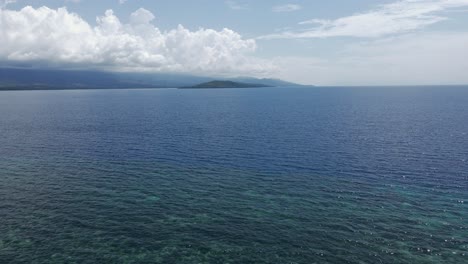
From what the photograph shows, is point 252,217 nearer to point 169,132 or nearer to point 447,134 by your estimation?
point 169,132

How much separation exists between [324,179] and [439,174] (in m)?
30.4

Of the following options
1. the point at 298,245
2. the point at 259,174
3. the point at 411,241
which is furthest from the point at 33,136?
the point at 411,241

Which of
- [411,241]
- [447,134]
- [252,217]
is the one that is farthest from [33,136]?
[447,134]

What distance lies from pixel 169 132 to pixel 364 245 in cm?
11623

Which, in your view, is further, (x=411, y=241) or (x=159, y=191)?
(x=159, y=191)

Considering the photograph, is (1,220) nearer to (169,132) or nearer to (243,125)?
(169,132)

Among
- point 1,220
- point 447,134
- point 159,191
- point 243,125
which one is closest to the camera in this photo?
point 1,220

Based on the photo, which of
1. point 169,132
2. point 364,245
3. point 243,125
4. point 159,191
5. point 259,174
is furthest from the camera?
point 243,125

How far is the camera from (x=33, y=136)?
463 feet

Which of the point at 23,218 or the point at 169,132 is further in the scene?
the point at 169,132

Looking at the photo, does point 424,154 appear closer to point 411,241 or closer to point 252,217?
point 411,241

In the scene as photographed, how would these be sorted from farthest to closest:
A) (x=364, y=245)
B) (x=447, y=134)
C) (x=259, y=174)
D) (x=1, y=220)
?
(x=447, y=134) → (x=259, y=174) → (x=1, y=220) → (x=364, y=245)

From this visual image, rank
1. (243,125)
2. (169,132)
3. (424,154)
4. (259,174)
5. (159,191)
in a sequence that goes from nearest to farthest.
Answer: (159,191) < (259,174) < (424,154) < (169,132) < (243,125)

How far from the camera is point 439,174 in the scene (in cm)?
8519
